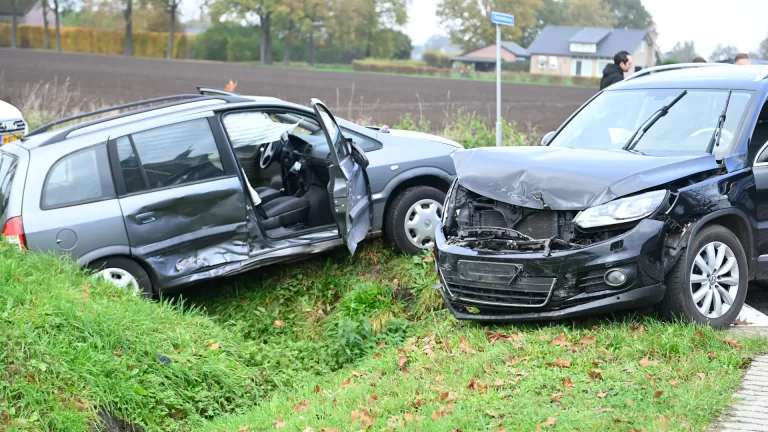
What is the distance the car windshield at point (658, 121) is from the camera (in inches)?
273

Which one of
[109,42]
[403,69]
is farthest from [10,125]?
[109,42]

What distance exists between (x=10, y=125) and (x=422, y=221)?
585 centimetres

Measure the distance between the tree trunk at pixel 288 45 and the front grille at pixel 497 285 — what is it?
297 ft

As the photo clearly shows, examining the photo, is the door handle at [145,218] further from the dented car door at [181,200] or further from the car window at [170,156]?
the car window at [170,156]

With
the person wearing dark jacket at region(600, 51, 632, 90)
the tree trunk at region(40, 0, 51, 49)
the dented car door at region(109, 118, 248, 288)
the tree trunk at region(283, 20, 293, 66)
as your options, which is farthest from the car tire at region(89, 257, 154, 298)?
the tree trunk at region(283, 20, 293, 66)

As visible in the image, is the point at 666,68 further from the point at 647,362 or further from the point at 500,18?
the point at 500,18

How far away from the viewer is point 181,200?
7902mm

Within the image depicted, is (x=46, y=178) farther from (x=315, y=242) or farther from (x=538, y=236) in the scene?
(x=538, y=236)

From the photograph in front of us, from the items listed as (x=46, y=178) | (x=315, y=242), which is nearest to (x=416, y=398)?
(x=315, y=242)

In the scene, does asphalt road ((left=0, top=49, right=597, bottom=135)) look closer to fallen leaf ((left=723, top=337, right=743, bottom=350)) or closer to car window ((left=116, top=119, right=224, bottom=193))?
car window ((left=116, top=119, right=224, bottom=193))

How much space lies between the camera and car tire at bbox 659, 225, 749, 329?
607cm

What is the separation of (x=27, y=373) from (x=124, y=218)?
2.07 m

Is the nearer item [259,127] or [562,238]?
[562,238]

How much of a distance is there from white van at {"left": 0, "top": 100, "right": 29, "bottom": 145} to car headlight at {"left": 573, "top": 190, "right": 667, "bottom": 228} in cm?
811
